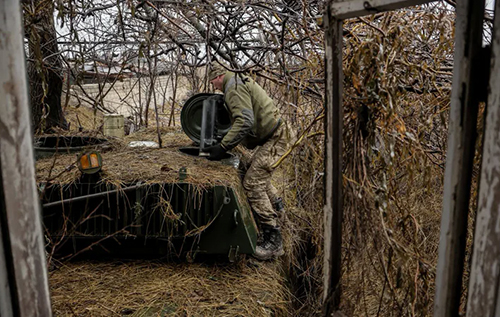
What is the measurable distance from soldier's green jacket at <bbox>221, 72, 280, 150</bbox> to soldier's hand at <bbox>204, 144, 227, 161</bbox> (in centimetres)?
6

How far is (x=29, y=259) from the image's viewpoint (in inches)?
46.5

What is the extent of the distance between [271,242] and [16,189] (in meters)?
4.66

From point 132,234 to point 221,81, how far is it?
7.50 feet

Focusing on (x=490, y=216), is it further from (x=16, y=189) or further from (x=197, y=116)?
(x=197, y=116)

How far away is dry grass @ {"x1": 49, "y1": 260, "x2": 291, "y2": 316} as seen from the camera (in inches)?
151

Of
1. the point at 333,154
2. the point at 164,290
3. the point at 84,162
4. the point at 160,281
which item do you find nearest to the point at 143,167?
the point at 84,162

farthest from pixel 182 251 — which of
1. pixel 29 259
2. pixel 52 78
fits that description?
pixel 52 78

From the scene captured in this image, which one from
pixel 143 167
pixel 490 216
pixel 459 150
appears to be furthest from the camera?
pixel 143 167

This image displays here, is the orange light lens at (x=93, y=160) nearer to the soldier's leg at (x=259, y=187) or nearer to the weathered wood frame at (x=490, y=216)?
the soldier's leg at (x=259, y=187)

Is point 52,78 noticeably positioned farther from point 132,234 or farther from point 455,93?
point 455,93

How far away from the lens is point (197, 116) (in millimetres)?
5531

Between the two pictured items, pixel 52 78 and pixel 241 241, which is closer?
pixel 241 241

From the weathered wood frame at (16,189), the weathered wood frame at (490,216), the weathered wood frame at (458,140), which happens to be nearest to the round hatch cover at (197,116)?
the weathered wood frame at (458,140)

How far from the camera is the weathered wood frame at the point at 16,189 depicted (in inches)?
43.7
